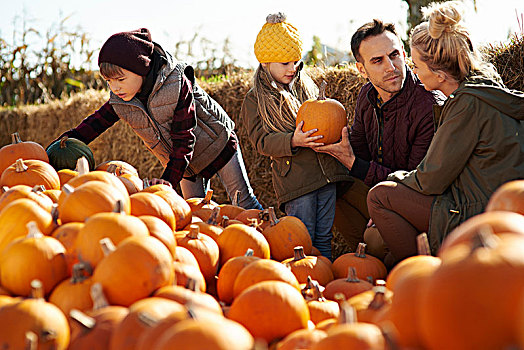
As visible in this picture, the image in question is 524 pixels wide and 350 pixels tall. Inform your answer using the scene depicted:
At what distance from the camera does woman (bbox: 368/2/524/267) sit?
98.8 inches

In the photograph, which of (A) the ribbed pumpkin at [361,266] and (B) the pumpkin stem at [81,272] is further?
(A) the ribbed pumpkin at [361,266]

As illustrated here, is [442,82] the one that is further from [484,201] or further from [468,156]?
[484,201]

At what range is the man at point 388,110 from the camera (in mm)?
3354

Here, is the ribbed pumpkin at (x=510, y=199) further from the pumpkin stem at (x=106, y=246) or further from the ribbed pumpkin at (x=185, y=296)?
the pumpkin stem at (x=106, y=246)

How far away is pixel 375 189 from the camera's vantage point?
9.71 feet

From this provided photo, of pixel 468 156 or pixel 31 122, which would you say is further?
pixel 31 122

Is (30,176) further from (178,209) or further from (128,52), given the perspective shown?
(128,52)

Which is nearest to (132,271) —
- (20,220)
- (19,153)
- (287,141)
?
(20,220)

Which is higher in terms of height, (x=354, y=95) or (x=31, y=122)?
(x=354, y=95)

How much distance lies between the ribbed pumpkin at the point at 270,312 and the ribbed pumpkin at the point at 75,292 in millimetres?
449

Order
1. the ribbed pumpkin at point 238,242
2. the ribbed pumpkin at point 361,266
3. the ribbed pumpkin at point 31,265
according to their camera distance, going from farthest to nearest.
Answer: the ribbed pumpkin at point 361,266 → the ribbed pumpkin at point 238,242 → the ribbed pumpkin at point 31,265

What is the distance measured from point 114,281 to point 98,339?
213 mm

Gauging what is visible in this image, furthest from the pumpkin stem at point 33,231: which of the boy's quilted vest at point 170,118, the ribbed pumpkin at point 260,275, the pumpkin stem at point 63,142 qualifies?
the boy's quilted vest at point 170,118

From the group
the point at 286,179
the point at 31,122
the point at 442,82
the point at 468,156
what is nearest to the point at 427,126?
the point at 442,82
